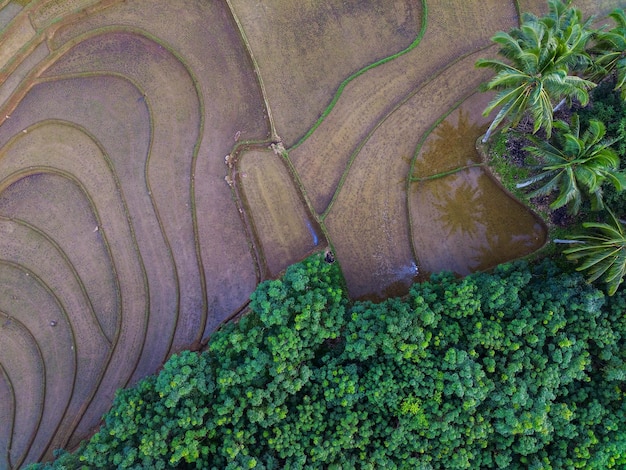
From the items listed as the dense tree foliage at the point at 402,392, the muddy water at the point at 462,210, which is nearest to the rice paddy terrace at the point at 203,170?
the muddy water at the point at 462,210

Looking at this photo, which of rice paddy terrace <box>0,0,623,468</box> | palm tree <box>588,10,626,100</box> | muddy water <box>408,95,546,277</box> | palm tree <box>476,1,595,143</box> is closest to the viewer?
palm tree <box>476,1,595,143</box>

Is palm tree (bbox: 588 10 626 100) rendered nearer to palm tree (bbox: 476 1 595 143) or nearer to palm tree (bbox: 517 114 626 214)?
palm tree (bbox: 476 1 595 143)

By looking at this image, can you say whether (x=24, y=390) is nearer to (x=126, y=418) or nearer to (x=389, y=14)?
(x=126, y=418)

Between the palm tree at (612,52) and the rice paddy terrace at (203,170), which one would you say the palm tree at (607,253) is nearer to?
the rice paddy terrace at (203,170)

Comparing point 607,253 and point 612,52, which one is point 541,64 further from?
point 607,253

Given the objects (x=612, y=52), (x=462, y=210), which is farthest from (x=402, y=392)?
(x=612, y=52)

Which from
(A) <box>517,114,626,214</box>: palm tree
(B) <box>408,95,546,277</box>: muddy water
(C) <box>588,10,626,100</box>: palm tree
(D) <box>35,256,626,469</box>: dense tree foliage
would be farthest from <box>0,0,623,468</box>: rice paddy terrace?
(C) <box>588,10,626,100</box>: palm tree
